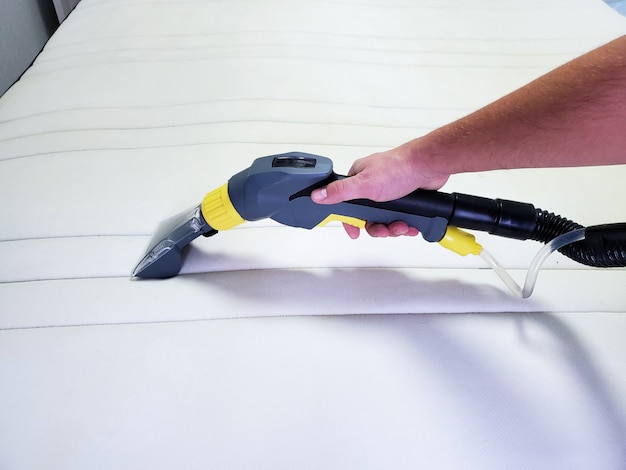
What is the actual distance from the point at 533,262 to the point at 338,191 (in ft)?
0.98

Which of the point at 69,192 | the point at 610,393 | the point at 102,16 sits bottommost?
the point at 610,393

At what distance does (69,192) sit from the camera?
86 cm

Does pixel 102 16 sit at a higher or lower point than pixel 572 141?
higher

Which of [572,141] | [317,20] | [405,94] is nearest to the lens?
[572,141]

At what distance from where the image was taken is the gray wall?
6.16 feet

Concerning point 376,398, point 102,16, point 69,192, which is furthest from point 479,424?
point 102,16

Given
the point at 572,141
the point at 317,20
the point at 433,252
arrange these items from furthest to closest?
the point at 317,20 < the point at 433,252 < the point at 572,141

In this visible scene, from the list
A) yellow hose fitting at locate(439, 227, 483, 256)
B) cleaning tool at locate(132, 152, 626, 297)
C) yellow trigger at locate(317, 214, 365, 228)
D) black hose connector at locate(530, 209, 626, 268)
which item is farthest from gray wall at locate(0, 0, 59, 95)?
black hose connector at locate(530, 209, 626, 268)

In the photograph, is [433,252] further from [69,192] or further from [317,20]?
[317,20]

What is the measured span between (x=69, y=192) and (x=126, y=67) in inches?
19.4

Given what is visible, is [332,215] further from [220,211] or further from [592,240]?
[592,240]

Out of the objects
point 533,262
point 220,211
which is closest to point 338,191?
point 220,211

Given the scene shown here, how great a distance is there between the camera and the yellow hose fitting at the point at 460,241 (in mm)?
720

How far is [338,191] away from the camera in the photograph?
668 mm
